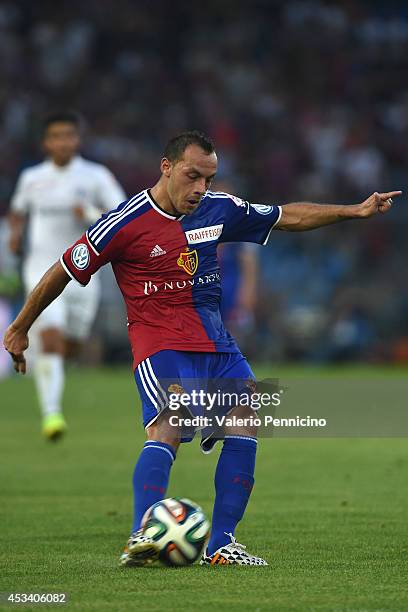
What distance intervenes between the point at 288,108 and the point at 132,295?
58.3ft

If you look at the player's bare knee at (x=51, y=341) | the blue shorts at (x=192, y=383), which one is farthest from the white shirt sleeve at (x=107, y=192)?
the blue shorts at (x=192, y=383)

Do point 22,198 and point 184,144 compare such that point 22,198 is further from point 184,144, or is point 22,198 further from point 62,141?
point 184,144

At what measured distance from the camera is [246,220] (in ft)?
19.6

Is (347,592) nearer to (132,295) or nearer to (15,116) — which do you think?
(132,295)

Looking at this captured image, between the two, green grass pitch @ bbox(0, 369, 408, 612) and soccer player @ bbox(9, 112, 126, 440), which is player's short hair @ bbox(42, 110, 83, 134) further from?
green grass pitch @ bbox(0, 369, 408, 612)

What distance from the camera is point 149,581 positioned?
502 cm

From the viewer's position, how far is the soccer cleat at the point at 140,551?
17.2 feet

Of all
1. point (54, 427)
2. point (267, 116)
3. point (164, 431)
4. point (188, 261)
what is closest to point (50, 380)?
point (54, 427)

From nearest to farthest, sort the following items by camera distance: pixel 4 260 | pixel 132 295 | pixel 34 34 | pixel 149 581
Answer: pixel 149 581
pixel 132 295
pixel 4 260
pixel 34 34

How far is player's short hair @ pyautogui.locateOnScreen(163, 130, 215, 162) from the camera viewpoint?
560cm

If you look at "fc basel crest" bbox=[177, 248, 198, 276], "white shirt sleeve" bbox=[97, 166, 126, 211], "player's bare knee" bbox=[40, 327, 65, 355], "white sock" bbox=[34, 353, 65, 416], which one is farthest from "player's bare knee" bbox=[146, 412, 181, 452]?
"player's bare knee" bbox=[40, 327, 65, 355]

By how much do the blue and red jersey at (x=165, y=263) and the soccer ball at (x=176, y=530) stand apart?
28.5 inches

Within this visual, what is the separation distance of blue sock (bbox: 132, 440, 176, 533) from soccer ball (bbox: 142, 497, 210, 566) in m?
0.08

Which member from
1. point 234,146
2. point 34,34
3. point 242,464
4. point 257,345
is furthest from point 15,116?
point 242,464
